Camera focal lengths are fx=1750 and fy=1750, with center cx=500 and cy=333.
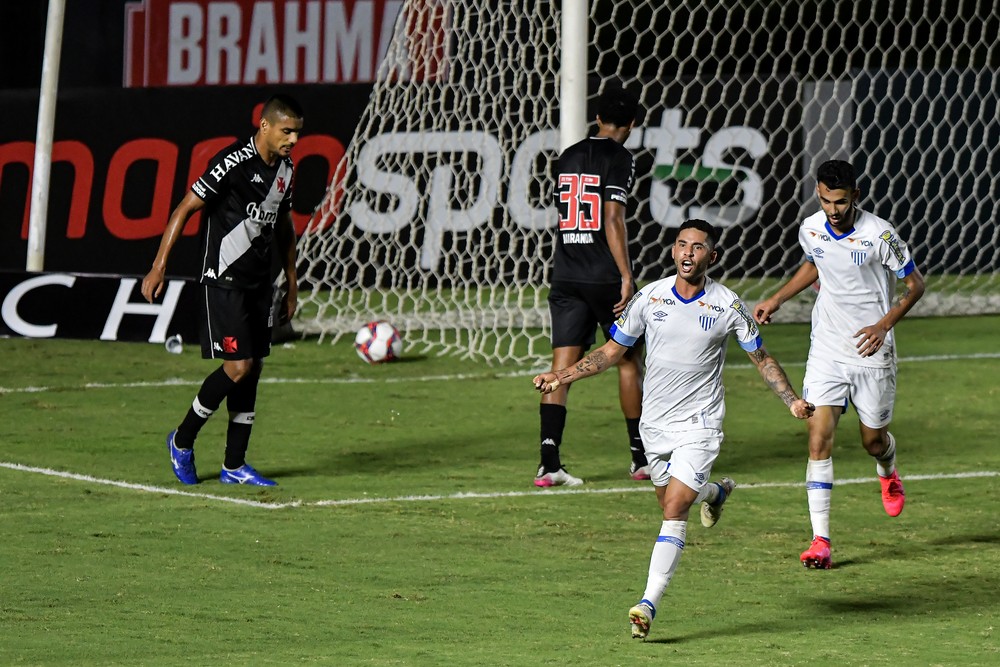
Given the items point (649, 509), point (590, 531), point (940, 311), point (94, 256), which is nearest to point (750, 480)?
point (649, 509)

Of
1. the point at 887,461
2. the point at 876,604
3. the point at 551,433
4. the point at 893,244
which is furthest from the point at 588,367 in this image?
the point at 551,433

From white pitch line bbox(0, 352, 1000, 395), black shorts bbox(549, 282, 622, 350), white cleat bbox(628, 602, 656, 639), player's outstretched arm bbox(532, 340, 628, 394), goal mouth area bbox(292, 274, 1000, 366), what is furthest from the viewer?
goal mouth area bbox(292, 274, 1000, 366)

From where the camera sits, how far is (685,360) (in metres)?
5.95

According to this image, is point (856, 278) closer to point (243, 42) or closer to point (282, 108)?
point (282, 108)

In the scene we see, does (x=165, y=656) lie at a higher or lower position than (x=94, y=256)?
higher

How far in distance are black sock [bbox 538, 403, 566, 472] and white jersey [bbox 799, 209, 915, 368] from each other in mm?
1535

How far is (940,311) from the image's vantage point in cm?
1498

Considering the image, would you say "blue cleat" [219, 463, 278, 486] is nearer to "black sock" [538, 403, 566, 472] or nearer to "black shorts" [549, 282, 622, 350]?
"black sock" [538, 403, 566, 472]

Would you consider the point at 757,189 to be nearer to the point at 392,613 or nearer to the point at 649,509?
the point at 649,509

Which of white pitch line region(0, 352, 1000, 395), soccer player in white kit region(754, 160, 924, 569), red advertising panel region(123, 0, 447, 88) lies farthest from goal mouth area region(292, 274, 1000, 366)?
red advertising panel region(123, 0, 447, 88)

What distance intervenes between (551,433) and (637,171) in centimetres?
792

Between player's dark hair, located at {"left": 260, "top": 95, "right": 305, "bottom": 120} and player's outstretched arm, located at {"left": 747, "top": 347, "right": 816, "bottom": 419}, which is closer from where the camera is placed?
player's outstretched arm, located at {"left": 747, "top": 347, "right": 816, "bottom": 419}

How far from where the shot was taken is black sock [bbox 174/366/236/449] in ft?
26.4

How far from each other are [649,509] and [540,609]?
1922 millimetres
